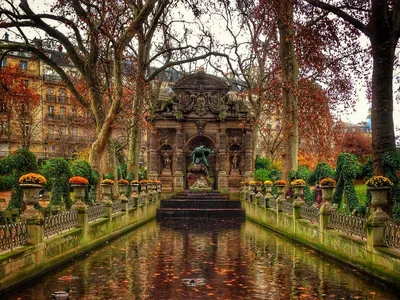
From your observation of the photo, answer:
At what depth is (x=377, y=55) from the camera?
13.3 meters

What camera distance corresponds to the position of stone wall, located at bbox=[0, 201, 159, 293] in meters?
8.46

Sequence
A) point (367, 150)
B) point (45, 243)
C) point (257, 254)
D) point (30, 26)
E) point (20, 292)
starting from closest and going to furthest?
point (20, 292)
point (45, 243)
point (257, 254)
point (30, 26)
point (367, 150)

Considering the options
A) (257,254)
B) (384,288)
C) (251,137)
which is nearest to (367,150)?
(251,137)

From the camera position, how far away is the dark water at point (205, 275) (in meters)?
8.36

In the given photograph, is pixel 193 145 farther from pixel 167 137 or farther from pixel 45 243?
pixel 45 243

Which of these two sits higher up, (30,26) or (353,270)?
(30,26)

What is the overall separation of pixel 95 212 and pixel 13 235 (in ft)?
20.2

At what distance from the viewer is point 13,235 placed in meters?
9.17

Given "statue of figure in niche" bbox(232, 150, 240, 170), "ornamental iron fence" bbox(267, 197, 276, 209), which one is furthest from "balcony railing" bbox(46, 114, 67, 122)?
"ornamental iron fence" bbox(267, 197, 276, 209)

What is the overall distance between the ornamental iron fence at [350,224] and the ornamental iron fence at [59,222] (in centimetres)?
683

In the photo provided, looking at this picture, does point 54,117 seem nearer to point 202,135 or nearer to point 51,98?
point 51,98

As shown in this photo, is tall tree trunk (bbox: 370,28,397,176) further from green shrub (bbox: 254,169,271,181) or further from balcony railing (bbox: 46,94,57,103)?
balcony railing (bbox: 46,94,57,103)

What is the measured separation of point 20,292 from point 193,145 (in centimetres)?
3126

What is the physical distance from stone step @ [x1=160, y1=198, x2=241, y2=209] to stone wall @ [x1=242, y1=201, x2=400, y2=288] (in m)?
10.3
